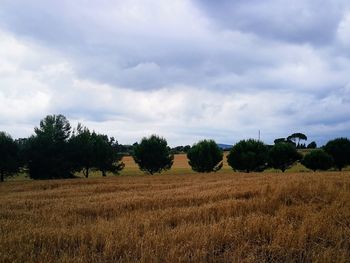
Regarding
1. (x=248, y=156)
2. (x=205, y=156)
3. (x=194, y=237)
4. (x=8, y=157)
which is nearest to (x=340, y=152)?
(x=248, y=156)

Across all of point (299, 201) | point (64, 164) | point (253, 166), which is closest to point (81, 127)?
point (64, 164)

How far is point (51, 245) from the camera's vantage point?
8.25m

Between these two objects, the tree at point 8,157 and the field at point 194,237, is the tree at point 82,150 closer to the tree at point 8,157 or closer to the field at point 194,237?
the tree at point 8,157

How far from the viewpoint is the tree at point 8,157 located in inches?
2594

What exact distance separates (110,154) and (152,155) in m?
8.87

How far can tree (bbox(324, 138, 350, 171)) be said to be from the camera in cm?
8600

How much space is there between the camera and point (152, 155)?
84.5 m

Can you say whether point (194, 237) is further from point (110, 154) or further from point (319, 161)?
point (319, 161)

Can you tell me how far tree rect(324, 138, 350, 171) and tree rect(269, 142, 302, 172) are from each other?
752 centimetres

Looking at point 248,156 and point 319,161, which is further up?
point 248,156

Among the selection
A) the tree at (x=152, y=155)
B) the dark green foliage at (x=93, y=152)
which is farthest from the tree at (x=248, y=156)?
the dark green foliage at (x=93, y=152)

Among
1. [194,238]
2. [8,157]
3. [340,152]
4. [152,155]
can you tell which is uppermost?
[340,152]

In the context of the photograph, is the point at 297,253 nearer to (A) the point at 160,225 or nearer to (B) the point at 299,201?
(A) the point at 160,225

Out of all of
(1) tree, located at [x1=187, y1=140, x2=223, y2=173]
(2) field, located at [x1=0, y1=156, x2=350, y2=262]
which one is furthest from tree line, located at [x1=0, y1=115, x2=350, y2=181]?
(2) field, located at [x1=0, y1=156, x2=350, y2=262]
